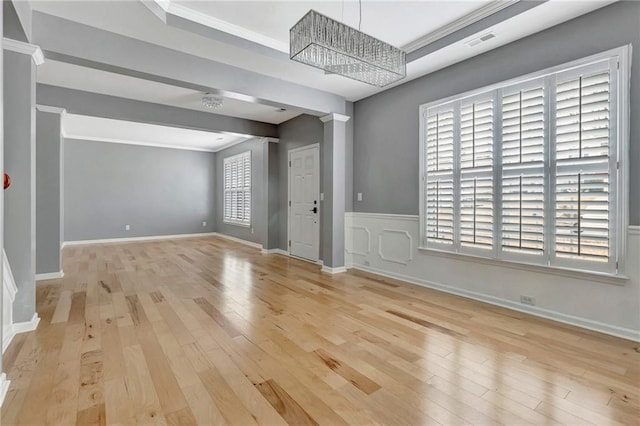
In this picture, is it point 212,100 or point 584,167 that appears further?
point 212,100

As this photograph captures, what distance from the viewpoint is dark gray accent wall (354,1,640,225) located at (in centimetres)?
241

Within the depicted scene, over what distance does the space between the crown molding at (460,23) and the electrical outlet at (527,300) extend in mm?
2635

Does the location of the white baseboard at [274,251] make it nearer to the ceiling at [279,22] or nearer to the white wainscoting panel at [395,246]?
the white wainscoting panel at [395,246]

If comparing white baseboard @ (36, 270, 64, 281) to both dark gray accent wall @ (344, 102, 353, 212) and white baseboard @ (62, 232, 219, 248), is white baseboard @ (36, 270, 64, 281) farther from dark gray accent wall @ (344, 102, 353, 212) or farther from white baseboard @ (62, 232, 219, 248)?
dark gray accent wall @ (344, 102, 353, 212)

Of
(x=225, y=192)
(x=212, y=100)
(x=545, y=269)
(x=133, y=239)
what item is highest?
(x=212, y=100)

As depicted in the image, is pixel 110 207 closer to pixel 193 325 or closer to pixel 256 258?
pixel 256 258

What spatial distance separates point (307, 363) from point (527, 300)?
2285 millimetres

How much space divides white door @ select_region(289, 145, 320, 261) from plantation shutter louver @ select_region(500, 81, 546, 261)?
10.1 feet

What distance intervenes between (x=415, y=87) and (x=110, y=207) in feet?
25.5

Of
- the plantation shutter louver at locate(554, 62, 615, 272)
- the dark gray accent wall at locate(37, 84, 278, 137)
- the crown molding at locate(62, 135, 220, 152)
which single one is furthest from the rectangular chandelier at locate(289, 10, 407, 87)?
the crown molding at locate(62, 135, 220, 152)

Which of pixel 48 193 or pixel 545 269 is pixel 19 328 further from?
pixel 545 269

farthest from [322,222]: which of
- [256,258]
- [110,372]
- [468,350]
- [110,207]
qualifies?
[110,207]

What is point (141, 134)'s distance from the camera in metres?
7.25

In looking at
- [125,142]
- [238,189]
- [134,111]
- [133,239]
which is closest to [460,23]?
[134,111]
